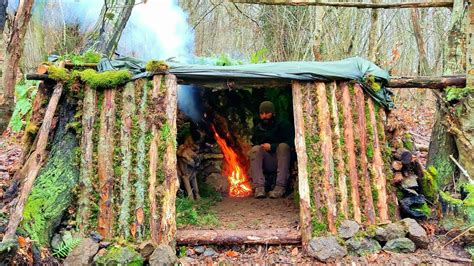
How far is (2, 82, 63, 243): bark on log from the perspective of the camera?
13.9 feet

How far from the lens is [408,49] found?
1834cm

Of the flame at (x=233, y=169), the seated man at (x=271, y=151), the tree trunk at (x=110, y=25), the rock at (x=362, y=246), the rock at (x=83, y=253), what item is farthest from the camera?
the tree trunk at (x=110, y=25)

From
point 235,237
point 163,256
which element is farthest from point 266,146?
point 163,256

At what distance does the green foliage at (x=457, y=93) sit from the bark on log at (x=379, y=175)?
112 centimetres

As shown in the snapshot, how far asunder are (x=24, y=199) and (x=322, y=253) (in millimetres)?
3247

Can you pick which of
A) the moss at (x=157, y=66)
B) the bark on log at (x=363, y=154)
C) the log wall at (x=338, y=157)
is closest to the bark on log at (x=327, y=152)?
the log wall at (x=338, y=157)

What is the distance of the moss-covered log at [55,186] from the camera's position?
4.81m

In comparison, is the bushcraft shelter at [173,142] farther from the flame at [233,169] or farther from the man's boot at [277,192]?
the flame at [233,169]

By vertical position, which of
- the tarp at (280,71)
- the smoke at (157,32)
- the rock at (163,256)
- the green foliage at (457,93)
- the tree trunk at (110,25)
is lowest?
the rock at (163,256)

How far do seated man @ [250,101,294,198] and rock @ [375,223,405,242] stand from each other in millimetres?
2230

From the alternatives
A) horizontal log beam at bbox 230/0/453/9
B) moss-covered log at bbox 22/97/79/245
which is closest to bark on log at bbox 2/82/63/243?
moss-covered log at bbox 22/97/79/245

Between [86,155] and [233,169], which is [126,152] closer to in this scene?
[86,155]

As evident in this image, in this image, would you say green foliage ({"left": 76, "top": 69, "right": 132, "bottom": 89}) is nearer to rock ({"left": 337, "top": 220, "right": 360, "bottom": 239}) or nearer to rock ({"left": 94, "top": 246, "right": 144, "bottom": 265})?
rock ({"left": 94, "top": 246, "right": 144, "bottom": 265})

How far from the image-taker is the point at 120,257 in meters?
4.63
